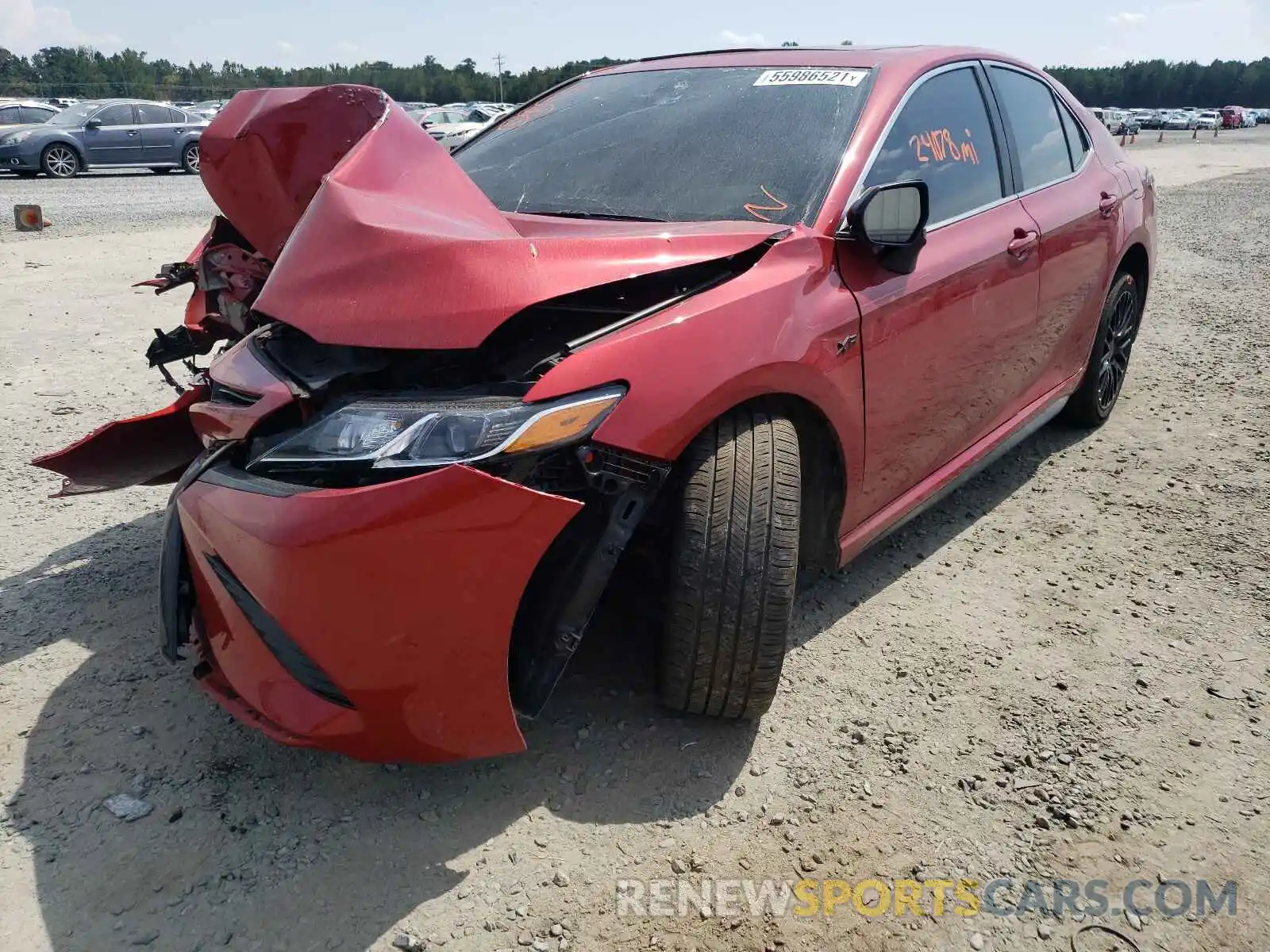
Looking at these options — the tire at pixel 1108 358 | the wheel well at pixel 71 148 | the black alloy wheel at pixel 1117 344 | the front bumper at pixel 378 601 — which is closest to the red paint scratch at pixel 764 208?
the front bumper at pixel 378 601

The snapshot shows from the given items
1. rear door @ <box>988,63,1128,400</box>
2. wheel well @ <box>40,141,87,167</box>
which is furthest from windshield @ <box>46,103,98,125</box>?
rear door @ <box>988,63,1128,400</box>

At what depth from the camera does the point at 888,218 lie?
8.70 ft

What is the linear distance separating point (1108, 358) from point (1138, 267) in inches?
21.3

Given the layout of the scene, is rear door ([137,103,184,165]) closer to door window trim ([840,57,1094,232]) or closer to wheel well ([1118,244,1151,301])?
door window trim ([840,57,1094,232])

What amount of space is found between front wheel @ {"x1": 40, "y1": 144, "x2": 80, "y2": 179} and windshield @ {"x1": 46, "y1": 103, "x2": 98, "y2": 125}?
0.61 m

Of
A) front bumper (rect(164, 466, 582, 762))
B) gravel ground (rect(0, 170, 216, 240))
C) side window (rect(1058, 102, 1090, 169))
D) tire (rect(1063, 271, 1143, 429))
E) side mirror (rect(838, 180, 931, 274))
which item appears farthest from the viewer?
gravel ground (rect(0, 170, 216, 240))

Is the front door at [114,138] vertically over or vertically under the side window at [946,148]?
over

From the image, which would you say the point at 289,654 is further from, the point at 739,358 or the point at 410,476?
the point at 739,358

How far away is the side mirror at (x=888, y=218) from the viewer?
2613 mm

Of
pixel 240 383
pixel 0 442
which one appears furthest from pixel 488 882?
pixel 0 442

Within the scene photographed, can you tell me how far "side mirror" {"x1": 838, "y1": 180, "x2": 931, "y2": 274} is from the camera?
261cm

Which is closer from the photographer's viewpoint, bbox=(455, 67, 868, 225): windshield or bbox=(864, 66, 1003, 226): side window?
bbox=(455, 67, 868, 225): windshield

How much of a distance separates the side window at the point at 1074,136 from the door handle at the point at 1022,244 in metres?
0.90

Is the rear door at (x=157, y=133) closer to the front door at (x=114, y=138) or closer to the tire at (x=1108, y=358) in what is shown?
the front door at (x=114, y=138)
